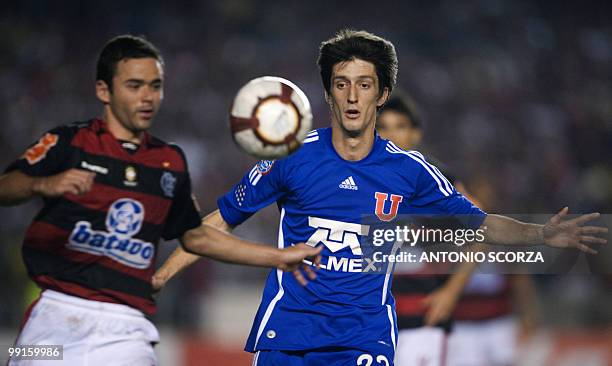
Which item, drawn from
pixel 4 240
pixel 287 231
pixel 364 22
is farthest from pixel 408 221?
pixel 364 22

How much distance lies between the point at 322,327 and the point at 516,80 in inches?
516

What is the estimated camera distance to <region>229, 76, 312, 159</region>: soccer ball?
424 cm

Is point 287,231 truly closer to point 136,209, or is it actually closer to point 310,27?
point 136,209

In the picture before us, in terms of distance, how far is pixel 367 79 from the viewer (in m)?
4.75

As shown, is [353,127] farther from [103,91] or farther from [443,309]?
[443,309]

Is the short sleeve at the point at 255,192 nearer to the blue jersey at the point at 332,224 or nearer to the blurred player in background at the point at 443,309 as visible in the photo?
the blue jersey at the point at 332,224

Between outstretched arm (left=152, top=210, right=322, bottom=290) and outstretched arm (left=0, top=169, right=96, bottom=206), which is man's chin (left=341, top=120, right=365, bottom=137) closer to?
outstretched arm (left=152, top=210, right=322, bottom=290)

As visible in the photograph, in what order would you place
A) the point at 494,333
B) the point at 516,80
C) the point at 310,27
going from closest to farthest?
the point at 494,333 < the point at 516,80 < the point at 310,27

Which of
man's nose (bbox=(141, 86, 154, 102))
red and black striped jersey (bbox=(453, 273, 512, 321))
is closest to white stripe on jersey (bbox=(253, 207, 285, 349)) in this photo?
man's nose (bbox=(141, 86, 154, 102))

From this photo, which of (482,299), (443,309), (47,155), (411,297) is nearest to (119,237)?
(47,155)

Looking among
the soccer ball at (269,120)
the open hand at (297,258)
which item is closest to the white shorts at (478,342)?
the open hand at (297,258)

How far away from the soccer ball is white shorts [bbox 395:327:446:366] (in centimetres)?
276

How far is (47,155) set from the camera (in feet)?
13.1

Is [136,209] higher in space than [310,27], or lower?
lower
